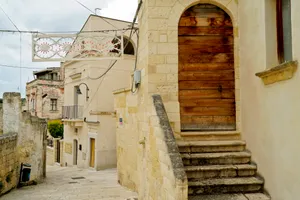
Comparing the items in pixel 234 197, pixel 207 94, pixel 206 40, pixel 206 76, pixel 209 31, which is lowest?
pixel 234 197

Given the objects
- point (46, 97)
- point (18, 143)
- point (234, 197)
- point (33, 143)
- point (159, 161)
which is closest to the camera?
point (234, 197)

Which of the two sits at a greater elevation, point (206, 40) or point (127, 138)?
point (206, 40)

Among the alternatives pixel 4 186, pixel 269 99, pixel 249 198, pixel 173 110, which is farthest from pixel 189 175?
pixel 4 186

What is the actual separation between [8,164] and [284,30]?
318 inches

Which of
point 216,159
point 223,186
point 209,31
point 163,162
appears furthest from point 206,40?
point 223,186

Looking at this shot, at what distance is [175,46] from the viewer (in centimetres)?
511

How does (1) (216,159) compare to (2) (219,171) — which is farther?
(1) (216,159)

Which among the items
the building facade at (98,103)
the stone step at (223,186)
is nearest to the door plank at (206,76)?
the stone step at (223,186)

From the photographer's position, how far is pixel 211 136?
16.5 ft

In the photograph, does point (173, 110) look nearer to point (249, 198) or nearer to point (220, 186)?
point (220, 186)

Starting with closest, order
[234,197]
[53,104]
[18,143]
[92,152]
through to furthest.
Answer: [234,197] < [18,143] < [92,152] < [53,104]

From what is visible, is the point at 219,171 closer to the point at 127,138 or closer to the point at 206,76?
the point at 206,76

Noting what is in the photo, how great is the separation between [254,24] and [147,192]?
3467 mm

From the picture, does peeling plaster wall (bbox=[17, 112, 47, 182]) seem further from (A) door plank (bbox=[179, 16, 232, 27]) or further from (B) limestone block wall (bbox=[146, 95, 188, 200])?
(A) door plank (bbox=[179, 16, 232, 27])
